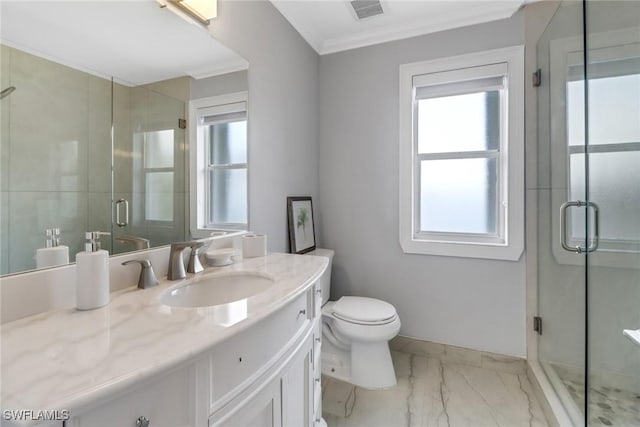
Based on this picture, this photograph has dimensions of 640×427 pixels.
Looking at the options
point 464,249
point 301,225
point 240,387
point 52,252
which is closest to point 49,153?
point 52,252

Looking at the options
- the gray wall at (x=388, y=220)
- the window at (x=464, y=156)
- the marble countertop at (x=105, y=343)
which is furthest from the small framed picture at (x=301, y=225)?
the marble countertop at (x=105, y=343)

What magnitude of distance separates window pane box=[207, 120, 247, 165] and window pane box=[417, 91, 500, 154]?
138 centimetres

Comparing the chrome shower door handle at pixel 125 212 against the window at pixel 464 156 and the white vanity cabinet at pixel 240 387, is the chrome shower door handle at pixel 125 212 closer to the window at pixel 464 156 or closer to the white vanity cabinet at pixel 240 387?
the white vanity cabinet at pixel 240 387

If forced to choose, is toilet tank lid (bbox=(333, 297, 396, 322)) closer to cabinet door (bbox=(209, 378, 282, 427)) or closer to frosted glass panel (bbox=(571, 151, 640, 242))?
cabinet door (bbox=(209, 378, 282, 427))

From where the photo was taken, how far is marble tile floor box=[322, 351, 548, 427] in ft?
5.05

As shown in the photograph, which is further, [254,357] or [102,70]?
[102,70]

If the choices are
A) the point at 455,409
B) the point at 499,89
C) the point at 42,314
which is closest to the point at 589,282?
the point at 455,409

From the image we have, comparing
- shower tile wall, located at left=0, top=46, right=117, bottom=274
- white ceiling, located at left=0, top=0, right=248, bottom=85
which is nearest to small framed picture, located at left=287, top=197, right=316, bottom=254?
white ceiling, located at left=0, top=0, right=248, bottom=85

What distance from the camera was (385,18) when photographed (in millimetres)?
2055

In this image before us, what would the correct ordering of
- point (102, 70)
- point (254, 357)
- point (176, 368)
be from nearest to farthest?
1. point (176, 368)
2. point (254, 357)
3. point (102, 70)

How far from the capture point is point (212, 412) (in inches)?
25.2

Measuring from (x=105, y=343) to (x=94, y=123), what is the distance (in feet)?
2.16

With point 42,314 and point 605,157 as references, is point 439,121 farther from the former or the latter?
point 42,314

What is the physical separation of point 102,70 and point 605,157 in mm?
2110
